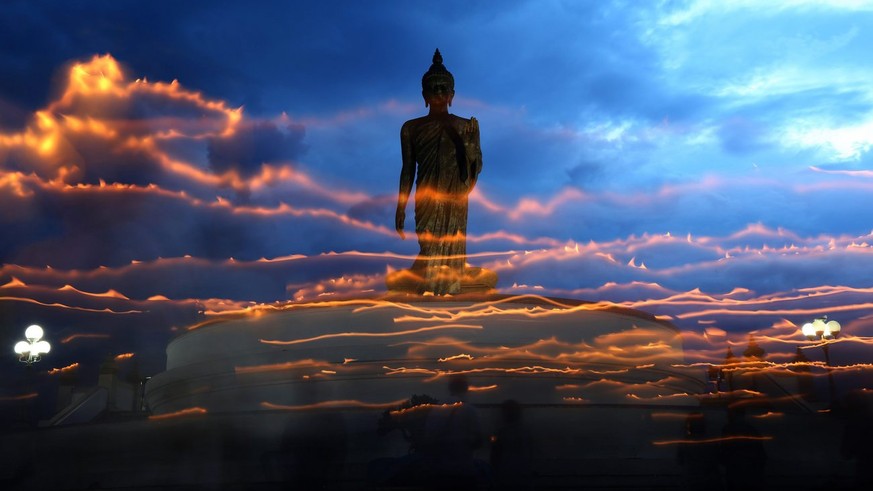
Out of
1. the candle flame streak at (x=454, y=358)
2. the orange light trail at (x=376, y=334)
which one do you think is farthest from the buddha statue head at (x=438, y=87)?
the candle flame streak at (x=454, y=358)

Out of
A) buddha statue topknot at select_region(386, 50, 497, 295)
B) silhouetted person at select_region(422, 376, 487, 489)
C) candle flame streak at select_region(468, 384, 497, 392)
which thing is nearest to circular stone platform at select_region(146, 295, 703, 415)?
candle flame streak at select_region(468, 384, 497, 392)

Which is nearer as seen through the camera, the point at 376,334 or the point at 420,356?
the point at 420,356

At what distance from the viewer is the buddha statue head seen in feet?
39.8

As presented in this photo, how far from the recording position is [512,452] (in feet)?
21.8

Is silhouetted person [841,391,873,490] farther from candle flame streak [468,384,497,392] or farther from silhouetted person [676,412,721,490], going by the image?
candle flame streak [468,384,497,392]

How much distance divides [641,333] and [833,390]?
2874mm

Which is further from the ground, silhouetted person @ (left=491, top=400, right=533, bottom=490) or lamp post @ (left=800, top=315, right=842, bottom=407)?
lamp post @ (left=800, top=315, right=842, bottom=407)

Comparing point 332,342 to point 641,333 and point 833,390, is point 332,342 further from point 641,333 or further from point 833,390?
point 833,390

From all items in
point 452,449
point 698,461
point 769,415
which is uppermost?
point 769,415

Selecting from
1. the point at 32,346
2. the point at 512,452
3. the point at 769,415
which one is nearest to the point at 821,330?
the point at 769,415

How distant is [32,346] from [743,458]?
10351mm

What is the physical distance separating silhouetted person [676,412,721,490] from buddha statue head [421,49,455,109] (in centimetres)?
667

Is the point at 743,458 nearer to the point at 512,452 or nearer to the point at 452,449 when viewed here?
the point at 512,452

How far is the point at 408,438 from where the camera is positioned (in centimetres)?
678
